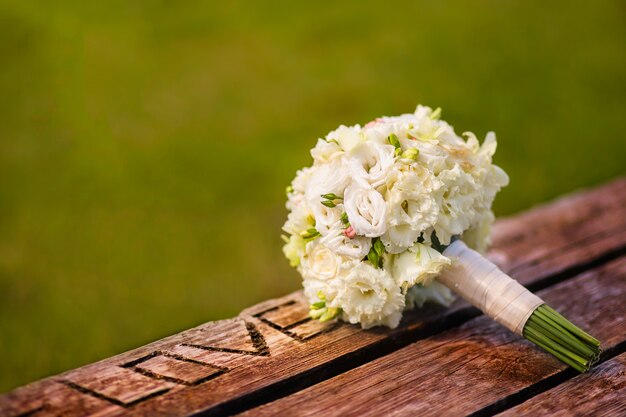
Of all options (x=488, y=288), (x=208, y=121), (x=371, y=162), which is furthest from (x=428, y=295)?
(x=208, y=121)

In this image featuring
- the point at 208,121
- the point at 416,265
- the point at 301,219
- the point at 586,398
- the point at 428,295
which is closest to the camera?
the point at 586,398

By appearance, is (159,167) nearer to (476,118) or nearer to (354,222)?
(476,118)

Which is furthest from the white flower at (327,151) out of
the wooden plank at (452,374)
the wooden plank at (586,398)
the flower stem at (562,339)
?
the wooden plank at (586,398)

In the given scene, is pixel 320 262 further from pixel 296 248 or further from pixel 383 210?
pixel 383 210

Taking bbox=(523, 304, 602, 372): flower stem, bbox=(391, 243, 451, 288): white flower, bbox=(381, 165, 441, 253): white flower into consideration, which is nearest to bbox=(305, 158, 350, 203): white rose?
bbox=(381, 165, 441, 253): white flower

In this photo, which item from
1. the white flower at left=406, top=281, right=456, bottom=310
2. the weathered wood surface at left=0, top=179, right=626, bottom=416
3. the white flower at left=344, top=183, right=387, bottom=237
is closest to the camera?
the weathered wood surface at left=0, top=179, right=626, bottom=416

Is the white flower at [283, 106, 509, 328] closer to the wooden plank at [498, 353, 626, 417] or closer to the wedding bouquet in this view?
the wedding bouquet
